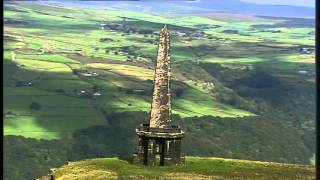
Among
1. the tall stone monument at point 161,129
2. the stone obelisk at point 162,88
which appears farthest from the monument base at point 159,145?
the stone obelisk at point 162,88

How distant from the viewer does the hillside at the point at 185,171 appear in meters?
55.3

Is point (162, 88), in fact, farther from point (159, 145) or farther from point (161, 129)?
point (159, 145)

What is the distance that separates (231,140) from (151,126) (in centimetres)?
12864

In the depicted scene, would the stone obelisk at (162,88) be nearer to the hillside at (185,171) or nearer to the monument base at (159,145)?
the monument base at (159,145)

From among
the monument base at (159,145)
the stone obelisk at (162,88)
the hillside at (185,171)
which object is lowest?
the hillside at (185,171)

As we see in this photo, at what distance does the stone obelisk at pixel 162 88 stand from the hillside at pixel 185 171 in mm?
3953

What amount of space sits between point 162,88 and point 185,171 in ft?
23.3

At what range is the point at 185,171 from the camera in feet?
189

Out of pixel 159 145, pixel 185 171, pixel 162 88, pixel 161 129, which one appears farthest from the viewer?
pixel 162 88

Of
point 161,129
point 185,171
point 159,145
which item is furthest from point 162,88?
point 185,171

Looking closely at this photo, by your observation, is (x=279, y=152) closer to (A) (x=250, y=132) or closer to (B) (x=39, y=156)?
(A) (x=250, y=132)

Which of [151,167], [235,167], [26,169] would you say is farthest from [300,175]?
[26,169]

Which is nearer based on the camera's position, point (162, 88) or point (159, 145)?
point (159, 145)

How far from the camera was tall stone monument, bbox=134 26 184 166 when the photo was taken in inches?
2287
